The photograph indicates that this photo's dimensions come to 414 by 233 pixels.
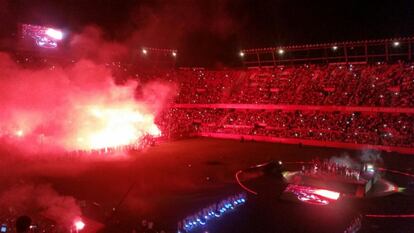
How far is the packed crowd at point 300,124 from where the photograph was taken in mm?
27062

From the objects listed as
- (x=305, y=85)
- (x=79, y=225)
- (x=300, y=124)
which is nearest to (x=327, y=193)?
(x=79, y=225)

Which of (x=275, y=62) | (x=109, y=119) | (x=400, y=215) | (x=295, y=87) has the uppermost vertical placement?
(x=275, y=62)

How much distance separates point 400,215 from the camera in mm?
13047

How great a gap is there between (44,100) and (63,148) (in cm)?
511

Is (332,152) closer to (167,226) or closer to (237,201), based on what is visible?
(237,201)

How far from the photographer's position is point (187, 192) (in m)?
15.8

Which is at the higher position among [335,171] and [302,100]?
[302,100]

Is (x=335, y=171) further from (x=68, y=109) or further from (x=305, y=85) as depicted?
(x=68, y=109)

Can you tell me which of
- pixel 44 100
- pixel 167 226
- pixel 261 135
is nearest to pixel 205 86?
pixel 261 135

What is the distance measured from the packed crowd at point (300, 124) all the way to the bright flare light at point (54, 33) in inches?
469

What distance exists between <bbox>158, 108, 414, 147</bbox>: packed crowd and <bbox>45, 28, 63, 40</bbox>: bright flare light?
11.9 m

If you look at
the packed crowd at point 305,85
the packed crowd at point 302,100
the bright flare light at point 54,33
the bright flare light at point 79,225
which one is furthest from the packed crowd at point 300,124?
the bright flare light at point 79,225

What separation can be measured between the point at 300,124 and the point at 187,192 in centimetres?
1838

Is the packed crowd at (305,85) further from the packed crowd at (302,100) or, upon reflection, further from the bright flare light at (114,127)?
the bright flare light at (114,127)
